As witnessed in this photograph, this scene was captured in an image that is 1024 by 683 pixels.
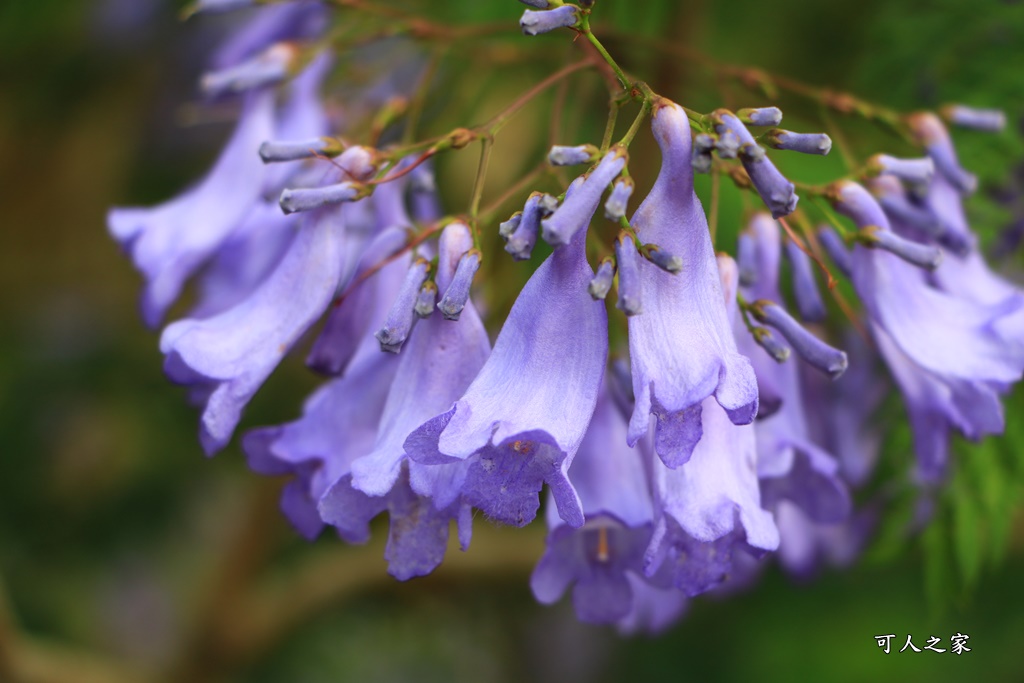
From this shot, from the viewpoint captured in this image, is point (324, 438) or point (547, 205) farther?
point (324, 438)

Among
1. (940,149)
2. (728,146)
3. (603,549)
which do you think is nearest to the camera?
(728,146)

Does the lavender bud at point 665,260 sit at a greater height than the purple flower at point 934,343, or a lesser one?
greater

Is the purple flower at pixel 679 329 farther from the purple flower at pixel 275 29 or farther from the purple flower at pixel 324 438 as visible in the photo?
the purple flower at pixel 275 29

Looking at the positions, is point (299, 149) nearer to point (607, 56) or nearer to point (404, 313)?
point (404, 313)

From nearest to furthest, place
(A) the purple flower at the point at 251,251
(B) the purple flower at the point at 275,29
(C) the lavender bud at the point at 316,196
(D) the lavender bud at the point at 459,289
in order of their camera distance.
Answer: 1. (D) the lavender bud at the point at 459,289
2. (C) the lavender bud at the point at 316,196
3. (A) the purple flower at the point at 251,251
4. (B) the purple flower at the point at 275,29

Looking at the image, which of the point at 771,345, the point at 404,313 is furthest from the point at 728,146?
the point at 404,313

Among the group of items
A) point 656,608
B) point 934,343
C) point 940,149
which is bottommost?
point 656,608

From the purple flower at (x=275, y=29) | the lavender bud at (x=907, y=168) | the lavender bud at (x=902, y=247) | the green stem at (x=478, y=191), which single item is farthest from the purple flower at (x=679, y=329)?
the purple flower at (x=275, y=29)

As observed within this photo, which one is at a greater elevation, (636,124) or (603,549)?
(636,124)
